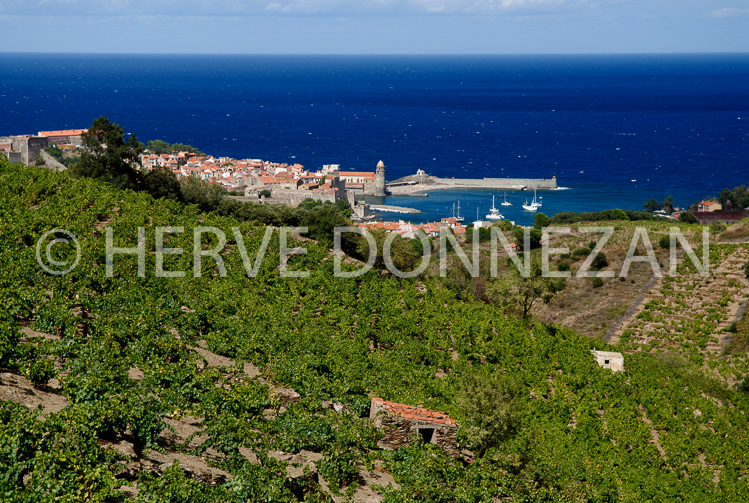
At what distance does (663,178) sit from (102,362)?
357ft

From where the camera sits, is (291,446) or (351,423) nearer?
(291,446)

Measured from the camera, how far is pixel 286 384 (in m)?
16.3

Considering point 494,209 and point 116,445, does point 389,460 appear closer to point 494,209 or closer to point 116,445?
point 116,445

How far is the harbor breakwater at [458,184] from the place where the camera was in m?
104

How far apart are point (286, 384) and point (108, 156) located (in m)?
24.7

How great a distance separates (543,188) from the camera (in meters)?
104

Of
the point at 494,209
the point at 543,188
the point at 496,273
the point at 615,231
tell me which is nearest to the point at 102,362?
the point at 496,273

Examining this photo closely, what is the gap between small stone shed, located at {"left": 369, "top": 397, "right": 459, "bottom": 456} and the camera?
1439 centimetres

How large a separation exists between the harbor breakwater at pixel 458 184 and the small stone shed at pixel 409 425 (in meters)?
87.9

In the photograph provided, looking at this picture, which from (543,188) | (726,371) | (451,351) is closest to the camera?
(451,351)

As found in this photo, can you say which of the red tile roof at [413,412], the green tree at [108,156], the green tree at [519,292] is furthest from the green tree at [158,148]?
the red tile roof at [413,412]

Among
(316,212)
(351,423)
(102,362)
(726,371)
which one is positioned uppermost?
(316,212)

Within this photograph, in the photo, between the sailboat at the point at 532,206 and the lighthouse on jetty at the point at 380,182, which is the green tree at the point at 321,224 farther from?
the lighthouse on jetty at the point at 380,182

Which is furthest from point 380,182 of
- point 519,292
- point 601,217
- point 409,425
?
point 409,425
